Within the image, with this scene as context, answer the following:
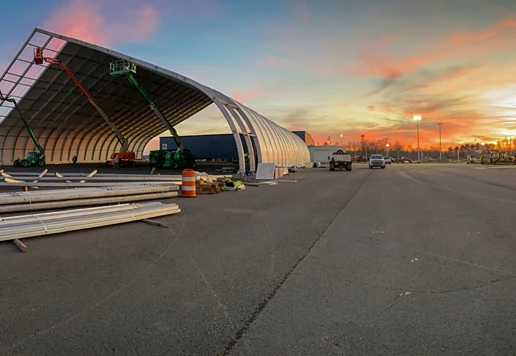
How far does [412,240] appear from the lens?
6691mm

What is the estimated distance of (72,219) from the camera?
7570mm

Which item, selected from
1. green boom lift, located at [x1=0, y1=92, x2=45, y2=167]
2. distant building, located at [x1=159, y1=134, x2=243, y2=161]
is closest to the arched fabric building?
green boom lift, located at [x1=0, y1=92, x2=45, y2=167]

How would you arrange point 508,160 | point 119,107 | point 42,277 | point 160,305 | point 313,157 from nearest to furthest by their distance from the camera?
point 160,305, point 42,277, point 119,107, point 508,160, point 313,157

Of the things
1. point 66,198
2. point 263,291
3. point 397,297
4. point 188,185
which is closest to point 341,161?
point 188,185

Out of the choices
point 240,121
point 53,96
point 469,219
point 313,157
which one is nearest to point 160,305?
point 469,219

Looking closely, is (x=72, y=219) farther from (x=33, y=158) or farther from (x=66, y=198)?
(x=33, y=158)

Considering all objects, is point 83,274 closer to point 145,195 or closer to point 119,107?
point 145,195

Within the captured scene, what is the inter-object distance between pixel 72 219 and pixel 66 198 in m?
3.02

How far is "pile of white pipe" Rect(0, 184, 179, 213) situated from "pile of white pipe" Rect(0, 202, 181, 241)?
215 centimetres

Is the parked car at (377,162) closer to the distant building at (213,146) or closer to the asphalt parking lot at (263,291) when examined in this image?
the distant building at (213,146)

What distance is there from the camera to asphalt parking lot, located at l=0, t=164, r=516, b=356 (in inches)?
119

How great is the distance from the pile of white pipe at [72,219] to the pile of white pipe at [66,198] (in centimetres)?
215

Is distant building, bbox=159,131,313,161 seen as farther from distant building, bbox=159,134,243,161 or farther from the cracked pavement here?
the cracked pavement

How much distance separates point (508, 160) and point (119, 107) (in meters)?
61.1
